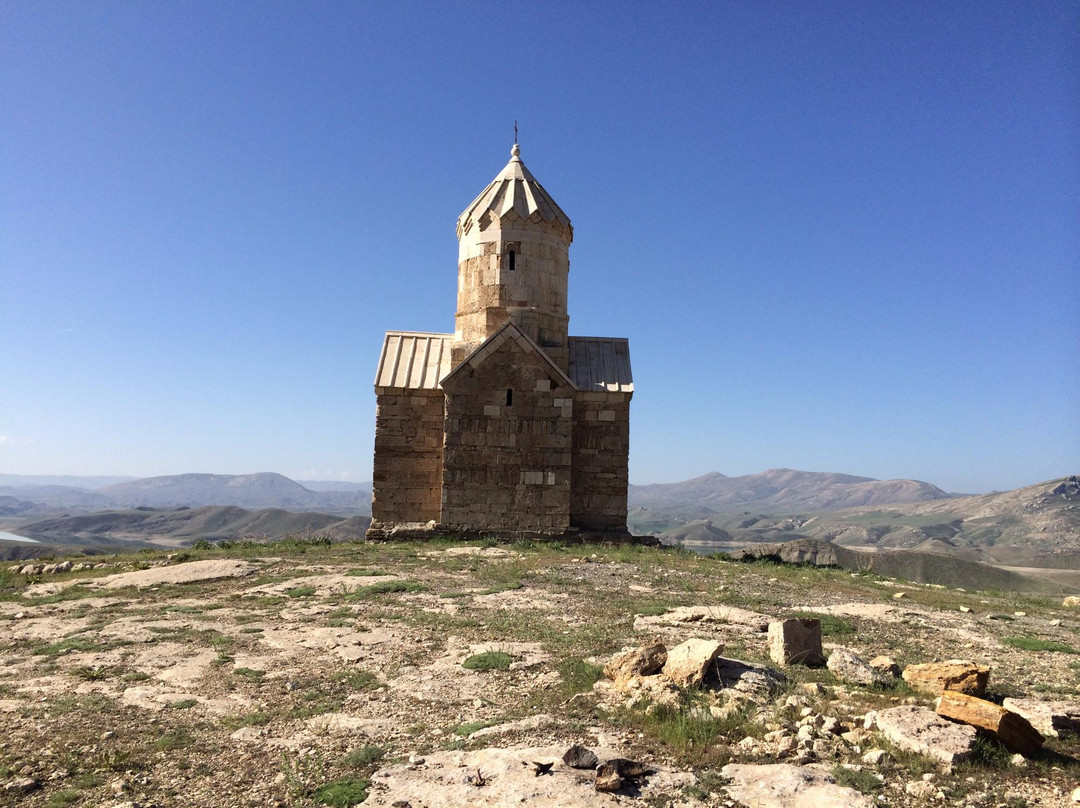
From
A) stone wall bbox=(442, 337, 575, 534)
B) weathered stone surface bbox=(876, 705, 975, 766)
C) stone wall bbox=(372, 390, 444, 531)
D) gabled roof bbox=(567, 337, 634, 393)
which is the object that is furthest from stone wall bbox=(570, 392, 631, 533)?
weathered stone surface bbox=(876, 705, 975, 766)

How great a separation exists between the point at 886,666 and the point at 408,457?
11848 mm

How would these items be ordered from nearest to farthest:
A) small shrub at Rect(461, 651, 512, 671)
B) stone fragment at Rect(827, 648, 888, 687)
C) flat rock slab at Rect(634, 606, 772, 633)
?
stone fragment at Rect(827, 648, 888, 687) → small shrub at Rect(461, 651, 512, 671) → flat rock slab at Rect(634, 606, 772, 633)

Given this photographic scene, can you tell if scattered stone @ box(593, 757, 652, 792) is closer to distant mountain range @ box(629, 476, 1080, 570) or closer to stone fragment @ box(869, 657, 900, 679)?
stone fragment @ box(869, 657, 900, 679)

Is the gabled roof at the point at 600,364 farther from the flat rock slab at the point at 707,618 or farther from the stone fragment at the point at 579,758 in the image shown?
the stone fragment at the point at 579,758

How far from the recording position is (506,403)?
51.6ft

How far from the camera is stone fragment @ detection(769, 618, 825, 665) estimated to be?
21.0ft

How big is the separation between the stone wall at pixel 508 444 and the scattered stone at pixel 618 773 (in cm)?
1110

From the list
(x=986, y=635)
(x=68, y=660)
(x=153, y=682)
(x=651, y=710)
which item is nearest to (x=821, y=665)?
(x=651, y=710)

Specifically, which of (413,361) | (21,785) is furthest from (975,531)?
(21,785)

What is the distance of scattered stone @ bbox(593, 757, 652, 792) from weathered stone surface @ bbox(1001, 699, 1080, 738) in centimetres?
253

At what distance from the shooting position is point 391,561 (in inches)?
498

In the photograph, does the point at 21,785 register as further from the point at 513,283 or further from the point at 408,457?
the point at 513,283

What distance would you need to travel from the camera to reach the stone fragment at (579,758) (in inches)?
169

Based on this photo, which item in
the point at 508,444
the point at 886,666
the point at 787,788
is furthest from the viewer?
the point at 508,444
